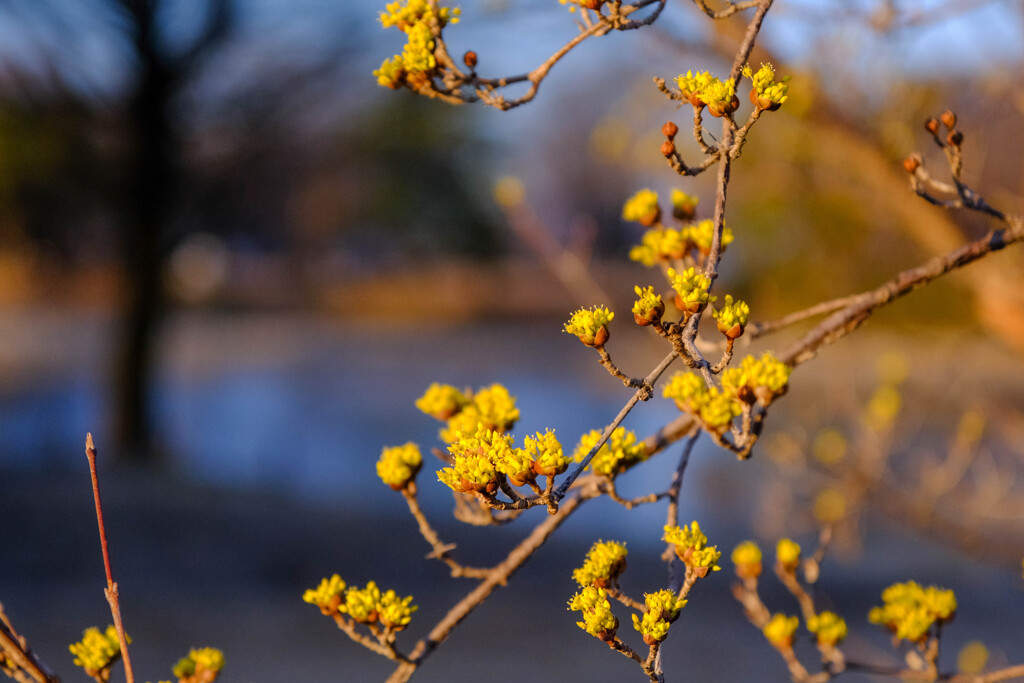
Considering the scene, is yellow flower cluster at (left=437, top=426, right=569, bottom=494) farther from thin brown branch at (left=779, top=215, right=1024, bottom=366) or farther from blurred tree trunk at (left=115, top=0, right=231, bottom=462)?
blurred tree trunk at (left=115, top=0, right=231, bottom=462)

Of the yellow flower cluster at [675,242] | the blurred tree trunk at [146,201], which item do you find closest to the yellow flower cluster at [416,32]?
the yellow flower cluster at [675,242]

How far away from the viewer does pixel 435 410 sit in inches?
57.2

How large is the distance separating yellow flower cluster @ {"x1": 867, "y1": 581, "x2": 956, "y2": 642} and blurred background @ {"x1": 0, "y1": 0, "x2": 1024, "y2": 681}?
802 millimetres

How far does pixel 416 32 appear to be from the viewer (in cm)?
126

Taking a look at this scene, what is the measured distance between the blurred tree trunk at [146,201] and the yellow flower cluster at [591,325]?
34.6 ft

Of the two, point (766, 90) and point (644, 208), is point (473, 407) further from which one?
point (766, 90)

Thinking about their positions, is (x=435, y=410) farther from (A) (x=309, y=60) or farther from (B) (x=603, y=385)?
(B) (x=603, y=385)

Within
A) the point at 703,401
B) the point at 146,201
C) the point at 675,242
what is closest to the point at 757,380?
the point at 703,401

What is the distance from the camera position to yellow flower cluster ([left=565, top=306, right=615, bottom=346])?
1.00 meters

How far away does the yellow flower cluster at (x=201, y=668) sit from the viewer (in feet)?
4.34

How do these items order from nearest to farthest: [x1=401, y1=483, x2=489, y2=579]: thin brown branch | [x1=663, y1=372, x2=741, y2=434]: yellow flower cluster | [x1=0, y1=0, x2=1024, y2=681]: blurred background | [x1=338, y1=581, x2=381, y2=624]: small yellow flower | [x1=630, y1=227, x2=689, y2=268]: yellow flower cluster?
[x1=663, y1=372, x2=741, y2=434]: yellow flower cluster → [x1=338, y1=581, x2=381, y2=624]: small yellow flower → [x1=401, y1=483, x2=489, y2=579]: thin brown branch → [x1=630, y1=227, x2=689, y2=268]: yellow flower cluster → [x1=0, y1=0, x2=1024, y2=681]: blurred background

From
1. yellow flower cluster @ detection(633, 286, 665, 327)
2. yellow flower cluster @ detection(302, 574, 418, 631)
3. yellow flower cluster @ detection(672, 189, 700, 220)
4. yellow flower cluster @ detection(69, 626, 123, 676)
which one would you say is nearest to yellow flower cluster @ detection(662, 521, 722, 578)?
yellow flower cluster @ detection(633, 286, 665, 327)

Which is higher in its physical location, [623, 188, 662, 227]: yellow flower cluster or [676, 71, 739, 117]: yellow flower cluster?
[623, 188, 662, 227]: yellow flower cluster

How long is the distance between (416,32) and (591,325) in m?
0.55
